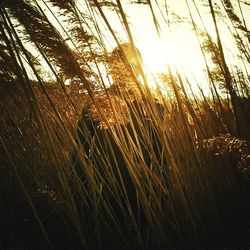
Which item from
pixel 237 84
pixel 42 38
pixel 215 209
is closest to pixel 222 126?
pixel 215 209

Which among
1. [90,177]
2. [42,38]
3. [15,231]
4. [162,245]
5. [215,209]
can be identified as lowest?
[162,245]

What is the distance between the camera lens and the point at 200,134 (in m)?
1.91

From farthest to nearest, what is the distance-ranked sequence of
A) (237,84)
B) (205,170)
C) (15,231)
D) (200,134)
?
(237,84)
(200,134)
(15,231)
(205,170)

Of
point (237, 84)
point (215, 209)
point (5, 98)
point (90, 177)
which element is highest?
point (5, 98)

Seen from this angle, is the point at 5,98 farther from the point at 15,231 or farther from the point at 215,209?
the point at 215,209

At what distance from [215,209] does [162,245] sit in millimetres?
Answer: 327

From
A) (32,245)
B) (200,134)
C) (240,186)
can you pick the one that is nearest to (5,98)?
(32,245)

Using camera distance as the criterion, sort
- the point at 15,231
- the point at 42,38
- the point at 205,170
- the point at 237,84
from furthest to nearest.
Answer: the point at 237,84 < the point at 15,231 < the point at 205,170 < the point at 42,38

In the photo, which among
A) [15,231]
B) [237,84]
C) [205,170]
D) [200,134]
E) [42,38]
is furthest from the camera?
[237,84]

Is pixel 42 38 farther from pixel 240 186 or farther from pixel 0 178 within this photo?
pixel 240 186

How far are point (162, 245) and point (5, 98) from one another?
4.15 feet

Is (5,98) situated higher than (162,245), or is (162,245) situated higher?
(5,98)

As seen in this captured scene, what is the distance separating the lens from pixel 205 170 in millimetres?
1636

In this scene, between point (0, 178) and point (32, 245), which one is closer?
point (32, 245)
